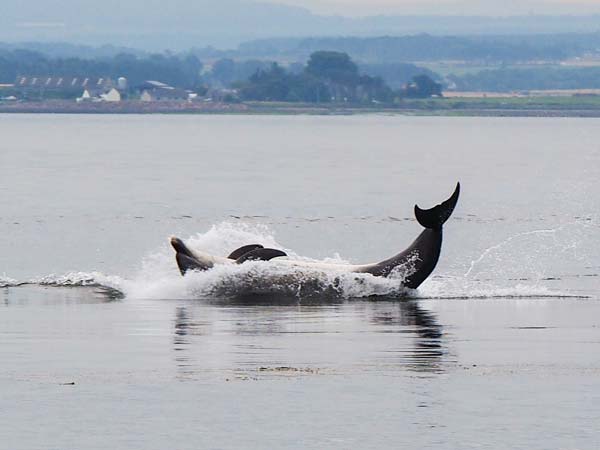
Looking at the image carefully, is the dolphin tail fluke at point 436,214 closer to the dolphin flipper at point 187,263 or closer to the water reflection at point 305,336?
the water reflection at point 305,336

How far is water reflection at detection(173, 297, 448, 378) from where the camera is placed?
2322cm

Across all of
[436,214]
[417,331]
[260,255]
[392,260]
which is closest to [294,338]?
[417,331]

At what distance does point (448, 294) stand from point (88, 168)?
59.4 meters

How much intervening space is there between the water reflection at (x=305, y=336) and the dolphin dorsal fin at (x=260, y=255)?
0.73 m

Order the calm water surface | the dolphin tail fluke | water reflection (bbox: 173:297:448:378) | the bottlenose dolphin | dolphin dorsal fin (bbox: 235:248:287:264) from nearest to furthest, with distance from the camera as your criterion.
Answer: the calm water surface < water reflection (bbox: 173:297:448:378) < the dolphin tail fluke < the bottlenose dolphin < dolphin dorsal fin (bbox: 235:248:287:264)

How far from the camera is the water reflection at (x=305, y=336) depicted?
2322 centimetres

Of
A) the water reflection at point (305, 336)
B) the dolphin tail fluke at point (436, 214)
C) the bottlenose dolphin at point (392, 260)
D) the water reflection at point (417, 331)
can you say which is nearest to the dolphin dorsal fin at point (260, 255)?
the bottlenose dolphin at point (392, 260)

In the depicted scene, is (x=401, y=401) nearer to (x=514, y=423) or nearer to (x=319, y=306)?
(x=514, y=423)

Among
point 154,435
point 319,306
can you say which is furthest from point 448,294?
point 154,435

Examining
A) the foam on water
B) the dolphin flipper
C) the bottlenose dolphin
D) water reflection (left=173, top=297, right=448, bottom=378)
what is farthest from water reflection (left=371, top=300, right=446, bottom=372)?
the dolphin flipper

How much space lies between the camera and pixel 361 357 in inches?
939

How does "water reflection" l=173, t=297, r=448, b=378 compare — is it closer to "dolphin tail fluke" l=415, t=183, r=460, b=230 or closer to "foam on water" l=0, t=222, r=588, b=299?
"foam on water" l=0, t=222, r=588, b=299

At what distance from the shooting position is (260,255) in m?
31.1

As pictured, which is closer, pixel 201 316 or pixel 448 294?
pixel 201 316
